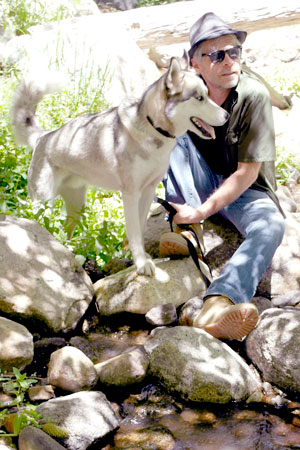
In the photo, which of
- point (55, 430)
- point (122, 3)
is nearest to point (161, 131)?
point (55, 430)

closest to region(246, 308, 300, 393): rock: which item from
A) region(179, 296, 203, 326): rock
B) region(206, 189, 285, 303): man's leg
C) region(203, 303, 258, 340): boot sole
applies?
region(203, 303, 258, 340): boot sole

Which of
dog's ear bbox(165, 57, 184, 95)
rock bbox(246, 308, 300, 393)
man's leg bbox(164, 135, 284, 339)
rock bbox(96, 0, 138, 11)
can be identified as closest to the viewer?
rock bbox(246, 308, 300, 393)

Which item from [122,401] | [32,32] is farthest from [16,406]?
[32,32]

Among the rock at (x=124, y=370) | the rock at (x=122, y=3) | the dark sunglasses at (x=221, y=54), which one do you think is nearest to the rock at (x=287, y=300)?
the rock at (x=124, y=370)

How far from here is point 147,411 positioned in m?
2.66

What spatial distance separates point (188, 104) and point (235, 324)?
1.33 m

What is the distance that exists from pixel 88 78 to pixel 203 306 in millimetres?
4116

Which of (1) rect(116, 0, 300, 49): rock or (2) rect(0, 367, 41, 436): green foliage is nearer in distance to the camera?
(2) rect(0, 367, 41, 436): green foliage

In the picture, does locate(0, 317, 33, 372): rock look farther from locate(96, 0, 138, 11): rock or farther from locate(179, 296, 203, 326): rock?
locate(96, 0, 138, 11): rock

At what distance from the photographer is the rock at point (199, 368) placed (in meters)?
2.71

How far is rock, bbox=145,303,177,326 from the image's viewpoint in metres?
3.35

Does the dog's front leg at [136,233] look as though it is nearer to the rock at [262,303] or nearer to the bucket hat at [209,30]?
the rock at [262,303]

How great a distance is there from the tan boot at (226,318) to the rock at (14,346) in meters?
0.99

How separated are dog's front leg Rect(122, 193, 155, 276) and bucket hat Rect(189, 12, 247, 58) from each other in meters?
1.14
